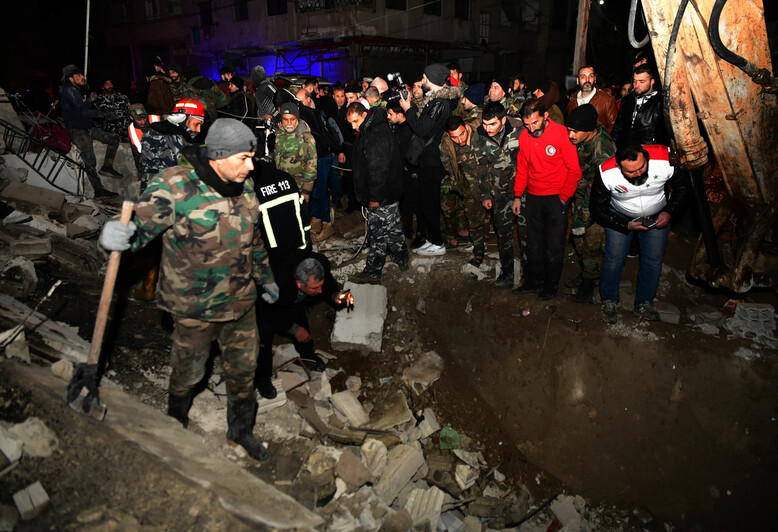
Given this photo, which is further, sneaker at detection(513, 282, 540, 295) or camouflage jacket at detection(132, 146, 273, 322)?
sneaker at detection(513, 282, 540, 295)

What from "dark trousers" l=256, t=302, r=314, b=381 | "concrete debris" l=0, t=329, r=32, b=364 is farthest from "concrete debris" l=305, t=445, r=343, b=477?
"concrete debris" l=0, t=329, r=32, b=364

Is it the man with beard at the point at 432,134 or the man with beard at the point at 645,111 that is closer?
the man with beard at the point at 645,111

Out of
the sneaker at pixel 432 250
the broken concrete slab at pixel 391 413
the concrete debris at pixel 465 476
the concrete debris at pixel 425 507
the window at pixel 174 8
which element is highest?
the window at pixel 174 8

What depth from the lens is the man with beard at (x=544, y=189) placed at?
4.37m

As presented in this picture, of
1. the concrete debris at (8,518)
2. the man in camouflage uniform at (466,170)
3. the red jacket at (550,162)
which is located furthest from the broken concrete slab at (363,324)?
the concrete debris at (8,518)

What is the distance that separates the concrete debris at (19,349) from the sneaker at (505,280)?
4.37 meters

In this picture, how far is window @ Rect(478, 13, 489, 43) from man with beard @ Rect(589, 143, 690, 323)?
2160 cm

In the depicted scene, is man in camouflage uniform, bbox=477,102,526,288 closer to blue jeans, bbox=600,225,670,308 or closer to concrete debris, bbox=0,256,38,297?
blue jeans, bbox=600,225,670,308

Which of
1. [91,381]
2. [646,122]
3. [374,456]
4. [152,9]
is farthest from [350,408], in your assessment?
[152,9]

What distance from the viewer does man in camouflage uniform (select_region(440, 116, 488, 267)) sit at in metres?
5.07

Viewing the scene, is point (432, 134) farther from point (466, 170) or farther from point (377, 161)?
point (377, 161)

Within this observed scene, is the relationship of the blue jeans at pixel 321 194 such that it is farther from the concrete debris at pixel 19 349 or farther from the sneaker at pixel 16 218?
the concrete debris at pixel 19 349

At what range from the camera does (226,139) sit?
2.64 m

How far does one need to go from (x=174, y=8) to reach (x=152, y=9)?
6.37 ft
